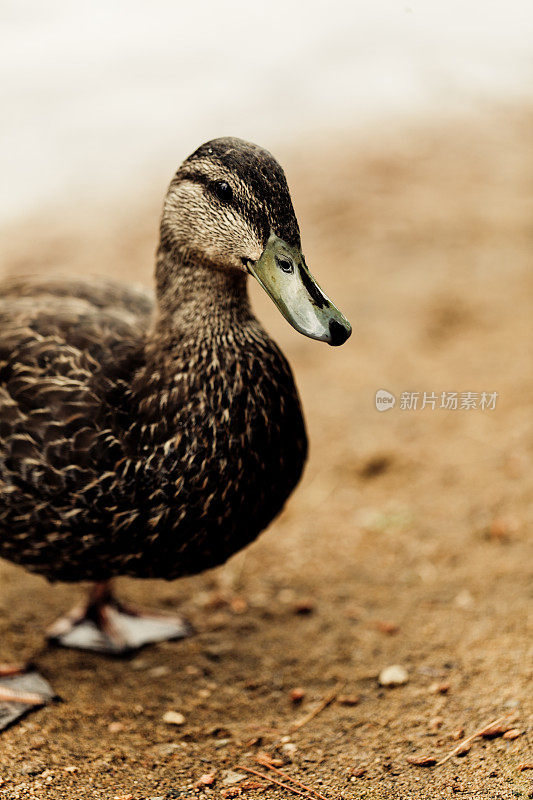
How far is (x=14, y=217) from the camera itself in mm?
6379

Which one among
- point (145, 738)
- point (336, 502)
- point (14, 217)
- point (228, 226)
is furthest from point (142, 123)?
point (145, 738)

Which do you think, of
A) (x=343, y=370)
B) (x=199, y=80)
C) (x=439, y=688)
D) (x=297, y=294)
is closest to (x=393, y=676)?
(x=439, y=688)

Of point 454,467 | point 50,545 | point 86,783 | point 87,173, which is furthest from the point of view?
point 87,173

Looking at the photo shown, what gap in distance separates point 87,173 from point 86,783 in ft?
18.6

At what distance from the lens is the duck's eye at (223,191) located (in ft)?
7.53

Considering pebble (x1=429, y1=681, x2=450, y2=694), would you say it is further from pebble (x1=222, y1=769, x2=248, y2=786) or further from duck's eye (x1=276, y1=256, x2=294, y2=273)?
duck's eye (x1=276, y1=256, x2=294, y2=273)

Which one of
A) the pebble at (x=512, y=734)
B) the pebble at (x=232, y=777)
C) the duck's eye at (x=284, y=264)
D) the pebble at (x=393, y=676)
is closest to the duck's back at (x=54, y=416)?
the duck's eye at (x=284, y=264)

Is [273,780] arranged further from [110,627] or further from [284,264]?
[284,264]

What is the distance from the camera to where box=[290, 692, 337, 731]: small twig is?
2.64m

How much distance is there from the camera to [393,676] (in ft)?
9.45

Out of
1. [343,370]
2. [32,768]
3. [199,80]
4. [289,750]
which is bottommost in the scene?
[32,768]

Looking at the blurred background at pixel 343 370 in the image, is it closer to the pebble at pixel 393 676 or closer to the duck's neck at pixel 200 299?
the pebble at pixel 393 676

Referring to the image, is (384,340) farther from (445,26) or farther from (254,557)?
(445,26)

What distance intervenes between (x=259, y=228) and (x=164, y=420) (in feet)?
2.10
